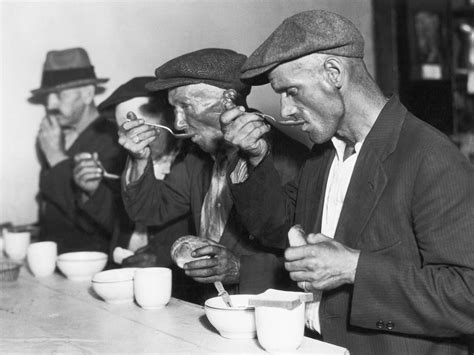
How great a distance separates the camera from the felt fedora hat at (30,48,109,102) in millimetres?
3494

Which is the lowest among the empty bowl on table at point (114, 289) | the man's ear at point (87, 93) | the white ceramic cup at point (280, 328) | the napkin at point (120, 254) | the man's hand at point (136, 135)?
the napkin at point (120, 254)

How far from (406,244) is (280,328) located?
47 cm

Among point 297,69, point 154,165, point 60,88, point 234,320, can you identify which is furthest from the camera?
point 60,88

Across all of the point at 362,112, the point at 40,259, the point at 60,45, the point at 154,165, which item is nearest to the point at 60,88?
the point at 60,45

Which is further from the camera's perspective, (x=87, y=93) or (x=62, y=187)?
(x=87, y=93)

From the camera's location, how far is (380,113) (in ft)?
5.59

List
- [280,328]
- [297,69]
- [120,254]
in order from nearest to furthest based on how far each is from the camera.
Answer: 1. [280,328]
2. [297,69]
3. [120,254]

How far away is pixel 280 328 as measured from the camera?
1.33 metres

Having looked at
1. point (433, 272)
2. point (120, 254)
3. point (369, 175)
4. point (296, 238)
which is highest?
point (369, 175)

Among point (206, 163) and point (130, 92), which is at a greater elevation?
point (130, 92)

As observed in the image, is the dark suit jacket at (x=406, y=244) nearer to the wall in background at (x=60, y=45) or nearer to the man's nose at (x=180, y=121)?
the man's nose at (x=180, y=121)

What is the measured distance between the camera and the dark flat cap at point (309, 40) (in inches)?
65.7

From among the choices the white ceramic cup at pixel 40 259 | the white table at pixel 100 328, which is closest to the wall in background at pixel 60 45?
the white ceramic cup at pixel 40 259

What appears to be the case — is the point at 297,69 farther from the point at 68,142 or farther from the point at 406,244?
the point at 68,142
